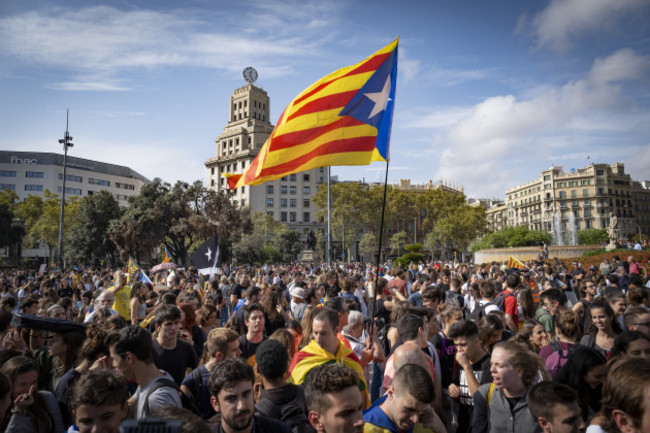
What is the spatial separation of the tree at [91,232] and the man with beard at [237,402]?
183 ft

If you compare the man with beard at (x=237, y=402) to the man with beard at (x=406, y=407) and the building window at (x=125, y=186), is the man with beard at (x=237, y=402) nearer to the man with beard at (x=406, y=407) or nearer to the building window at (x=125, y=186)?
the man with beard at (x=406, y=407)

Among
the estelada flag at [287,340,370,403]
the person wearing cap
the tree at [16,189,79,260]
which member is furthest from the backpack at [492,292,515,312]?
the tree at [16,189,79,260]

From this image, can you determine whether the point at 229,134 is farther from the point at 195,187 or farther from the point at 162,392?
the point at 162,392

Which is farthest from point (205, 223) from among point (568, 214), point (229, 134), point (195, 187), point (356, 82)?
point (568, 214)

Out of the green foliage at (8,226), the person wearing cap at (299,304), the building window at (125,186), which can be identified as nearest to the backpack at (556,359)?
the person wearing cap at (299,304)

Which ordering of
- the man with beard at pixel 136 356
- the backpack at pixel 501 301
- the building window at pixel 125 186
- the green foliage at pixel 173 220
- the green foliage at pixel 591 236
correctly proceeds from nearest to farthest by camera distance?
the man with beard at pixel 136 356, the backpack at pixel 501 301, the green foliage at pixel 173 220, the green foliage at pixel 591 236, the building window at pixel 125 186

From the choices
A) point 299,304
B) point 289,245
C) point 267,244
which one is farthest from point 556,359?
point 267,244

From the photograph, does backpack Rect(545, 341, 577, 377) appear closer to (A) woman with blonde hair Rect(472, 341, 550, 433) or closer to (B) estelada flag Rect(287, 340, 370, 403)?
(A) woman with blonde hair Rect(472, 341, 550, 433)

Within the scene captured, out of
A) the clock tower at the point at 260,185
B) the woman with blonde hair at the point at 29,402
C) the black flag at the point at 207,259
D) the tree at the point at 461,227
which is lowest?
the woman with blonde hair at the point at 29,402

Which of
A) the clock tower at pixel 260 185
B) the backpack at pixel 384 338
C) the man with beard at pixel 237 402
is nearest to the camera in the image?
the man with beard at pixel 237 402

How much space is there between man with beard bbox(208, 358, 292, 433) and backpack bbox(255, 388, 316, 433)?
0.95ft

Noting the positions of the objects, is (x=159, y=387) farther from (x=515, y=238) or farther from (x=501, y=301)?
(x=515, y=238)

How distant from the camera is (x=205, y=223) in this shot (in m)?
44.5

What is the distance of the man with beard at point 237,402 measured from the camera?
261 centimetres
